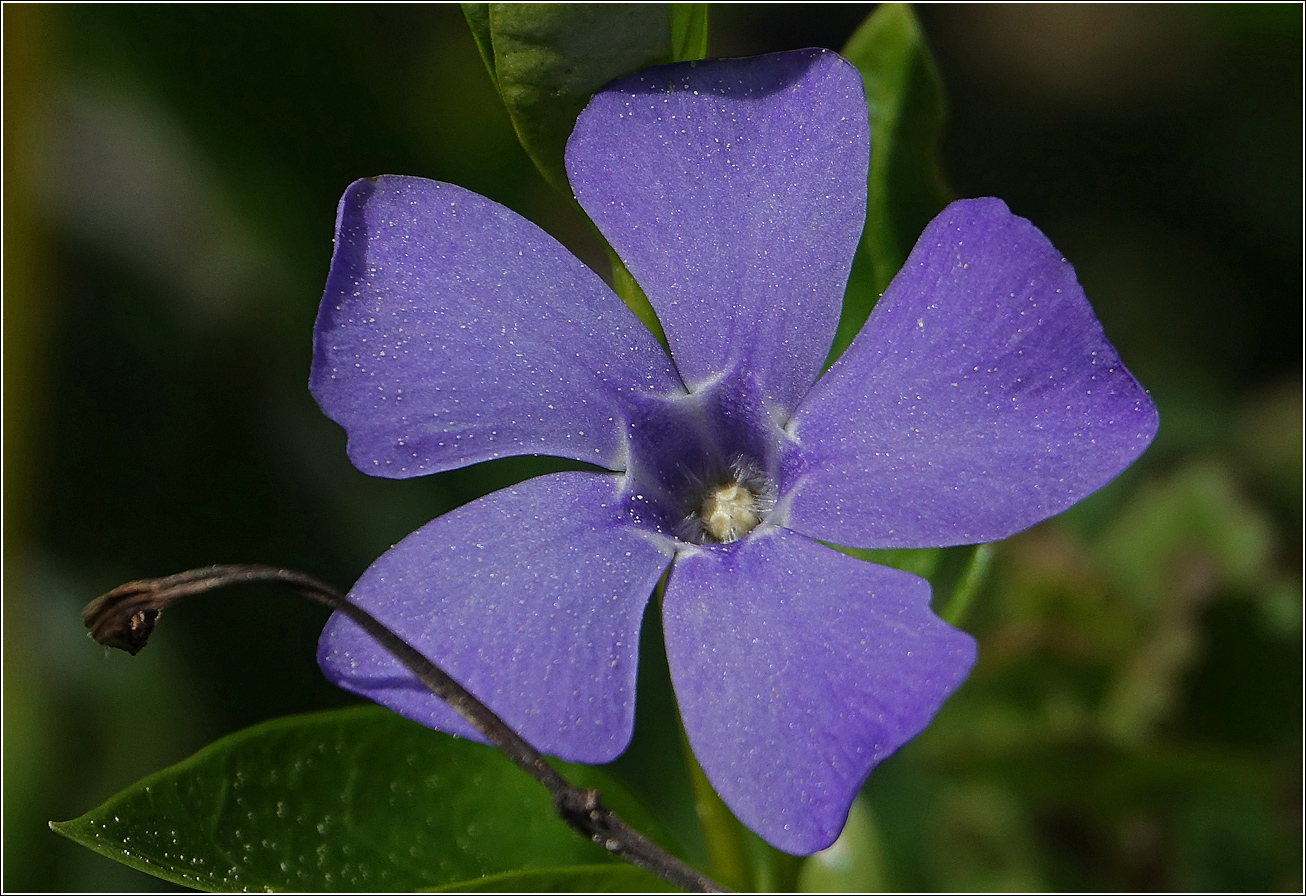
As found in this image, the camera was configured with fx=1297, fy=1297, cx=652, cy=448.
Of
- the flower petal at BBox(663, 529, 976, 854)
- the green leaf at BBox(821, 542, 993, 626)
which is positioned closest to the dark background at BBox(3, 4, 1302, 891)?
the green leaf at BBox(821, 542, 993, 626)

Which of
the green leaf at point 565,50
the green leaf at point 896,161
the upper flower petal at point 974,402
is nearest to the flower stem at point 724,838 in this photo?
the upper flower petal at point 974,402

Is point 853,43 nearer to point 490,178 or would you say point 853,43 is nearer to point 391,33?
point 490,178

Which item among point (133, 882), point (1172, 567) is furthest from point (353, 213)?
point (1172, 567)

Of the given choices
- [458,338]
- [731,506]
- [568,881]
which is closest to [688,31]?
[458,338]

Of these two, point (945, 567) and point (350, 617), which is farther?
point (945, 567)

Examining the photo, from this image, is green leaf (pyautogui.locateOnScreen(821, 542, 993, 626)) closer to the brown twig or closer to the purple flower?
the purple flower

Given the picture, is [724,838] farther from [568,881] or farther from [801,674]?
[801,674]
